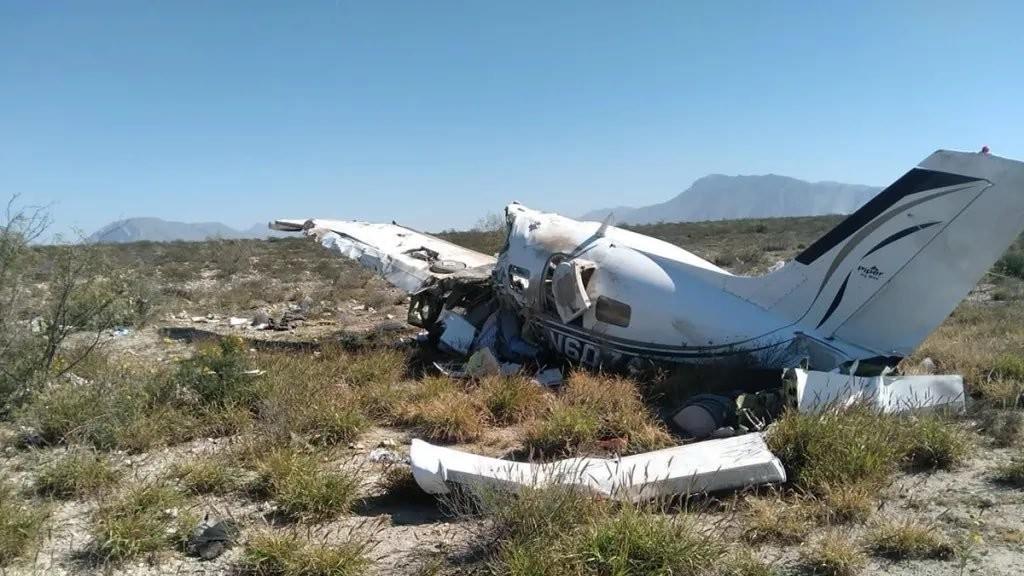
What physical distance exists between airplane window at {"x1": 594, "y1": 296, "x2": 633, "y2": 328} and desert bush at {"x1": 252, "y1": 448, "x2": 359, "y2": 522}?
14.8 ft

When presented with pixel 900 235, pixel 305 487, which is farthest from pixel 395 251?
pixel 900 235

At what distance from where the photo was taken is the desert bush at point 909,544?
160 inches

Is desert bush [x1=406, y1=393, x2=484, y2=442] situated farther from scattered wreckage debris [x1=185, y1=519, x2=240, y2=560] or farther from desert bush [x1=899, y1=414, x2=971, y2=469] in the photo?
desert bush [x1=899, y1=414, x2=971, y2=469]

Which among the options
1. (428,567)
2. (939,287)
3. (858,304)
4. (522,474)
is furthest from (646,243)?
(428,567)

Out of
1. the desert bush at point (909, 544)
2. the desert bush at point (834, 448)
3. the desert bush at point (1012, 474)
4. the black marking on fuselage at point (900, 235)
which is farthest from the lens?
the black marking on fuselage at point (900, 235)

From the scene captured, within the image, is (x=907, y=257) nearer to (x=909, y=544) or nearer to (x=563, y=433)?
(x=909, y=544)

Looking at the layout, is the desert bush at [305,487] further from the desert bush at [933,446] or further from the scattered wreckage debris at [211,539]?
the desert bush at [933,446]

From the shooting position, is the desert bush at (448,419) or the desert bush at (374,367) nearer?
the desert bush at (448,419)

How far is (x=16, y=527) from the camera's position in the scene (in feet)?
13.9

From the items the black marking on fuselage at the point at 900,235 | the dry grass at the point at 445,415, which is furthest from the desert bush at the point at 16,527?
the black marking on fuselage at the point at 900,235

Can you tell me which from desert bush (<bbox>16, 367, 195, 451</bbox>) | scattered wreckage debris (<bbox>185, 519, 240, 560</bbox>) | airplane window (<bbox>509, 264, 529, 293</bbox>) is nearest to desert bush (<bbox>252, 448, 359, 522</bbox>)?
scattered wreckage debris (<bbox>185, 519, 240, 560</bbox>)

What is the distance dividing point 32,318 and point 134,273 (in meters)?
1.40

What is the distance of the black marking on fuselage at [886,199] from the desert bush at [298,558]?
598 centimetres

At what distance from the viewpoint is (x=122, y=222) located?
7781 millimetres
